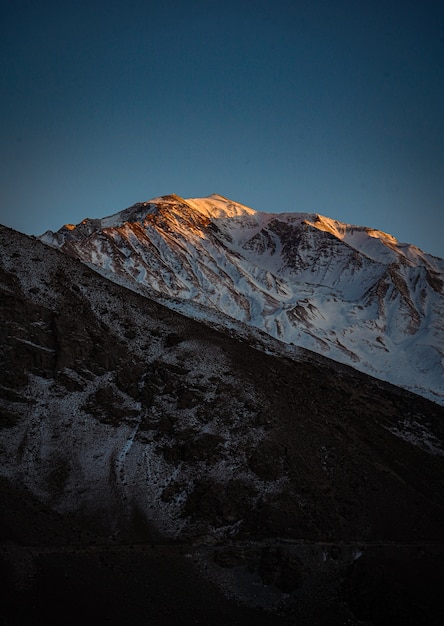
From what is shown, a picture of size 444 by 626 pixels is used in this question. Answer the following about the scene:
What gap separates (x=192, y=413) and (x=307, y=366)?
596 inches

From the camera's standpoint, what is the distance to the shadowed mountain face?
62.0 feet

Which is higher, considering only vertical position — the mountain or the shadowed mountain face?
the mountain

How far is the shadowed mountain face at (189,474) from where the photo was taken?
18.9 m

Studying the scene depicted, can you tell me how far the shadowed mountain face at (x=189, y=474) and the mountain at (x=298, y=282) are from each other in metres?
38.5

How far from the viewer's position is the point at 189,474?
26.9 m

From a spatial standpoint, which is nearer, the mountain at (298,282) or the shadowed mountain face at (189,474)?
the shadowed mountain face at (189,474)

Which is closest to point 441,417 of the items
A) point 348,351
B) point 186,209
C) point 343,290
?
point 348,351

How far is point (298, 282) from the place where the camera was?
154500mm

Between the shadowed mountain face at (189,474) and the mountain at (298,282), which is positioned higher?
the mountain at (298,282)

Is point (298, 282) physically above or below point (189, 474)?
above

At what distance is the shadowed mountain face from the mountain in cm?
3847

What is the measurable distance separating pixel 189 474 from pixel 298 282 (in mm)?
131444

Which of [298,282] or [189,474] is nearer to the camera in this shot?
[189,474]

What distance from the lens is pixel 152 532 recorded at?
23016mm
